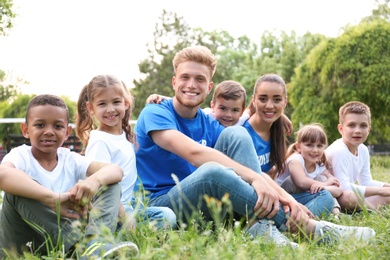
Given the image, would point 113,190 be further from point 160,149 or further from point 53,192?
point 160,149

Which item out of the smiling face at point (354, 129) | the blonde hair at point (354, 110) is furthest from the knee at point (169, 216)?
the blonde hair at point (354, 110)

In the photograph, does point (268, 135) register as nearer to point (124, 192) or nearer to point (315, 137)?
point (315, 137)

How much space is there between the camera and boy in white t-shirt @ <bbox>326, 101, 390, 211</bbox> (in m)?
4.70

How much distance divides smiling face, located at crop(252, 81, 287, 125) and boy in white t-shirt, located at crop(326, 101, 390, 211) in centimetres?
97

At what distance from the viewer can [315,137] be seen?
15.6 ft

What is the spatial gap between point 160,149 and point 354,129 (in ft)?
7.05

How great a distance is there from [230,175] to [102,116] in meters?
1.00

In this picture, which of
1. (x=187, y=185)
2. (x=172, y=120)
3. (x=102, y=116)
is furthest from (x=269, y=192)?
(x=102, y=116)

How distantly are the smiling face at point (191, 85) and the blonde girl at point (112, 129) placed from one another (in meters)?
0.35

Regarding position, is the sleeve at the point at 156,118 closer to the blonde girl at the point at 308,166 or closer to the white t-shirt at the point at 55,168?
the white t-shirt at the point at 55,168

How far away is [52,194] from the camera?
8.56ft

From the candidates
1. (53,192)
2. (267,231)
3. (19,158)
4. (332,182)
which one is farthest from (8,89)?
(267,231)

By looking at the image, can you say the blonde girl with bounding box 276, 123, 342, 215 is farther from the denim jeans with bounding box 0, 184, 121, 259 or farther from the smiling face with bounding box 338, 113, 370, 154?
the denim jeans with bounding box 0, 184, 121, 259

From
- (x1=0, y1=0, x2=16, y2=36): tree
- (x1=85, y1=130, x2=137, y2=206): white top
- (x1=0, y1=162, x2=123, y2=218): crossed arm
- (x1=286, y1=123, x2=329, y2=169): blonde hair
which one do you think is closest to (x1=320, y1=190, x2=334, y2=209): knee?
(x1=286, y1=123, x2=329, y2=169): blonde hair
